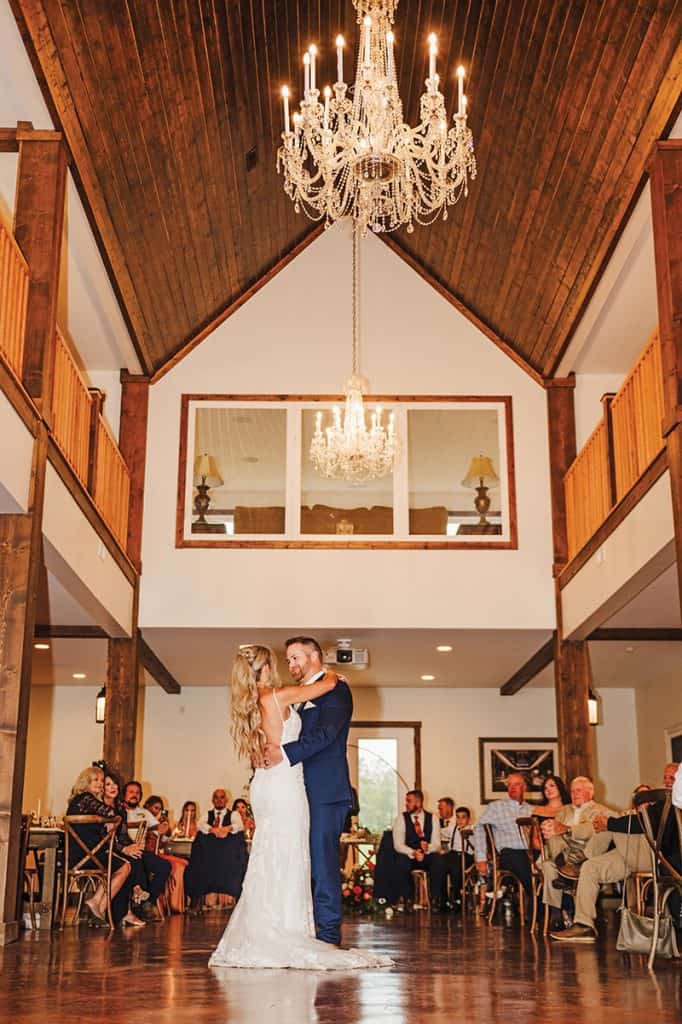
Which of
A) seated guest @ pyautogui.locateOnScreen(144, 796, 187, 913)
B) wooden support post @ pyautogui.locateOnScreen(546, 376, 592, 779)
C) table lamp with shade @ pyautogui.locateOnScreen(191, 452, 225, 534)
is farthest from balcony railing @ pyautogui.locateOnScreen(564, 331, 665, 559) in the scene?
seated guest @ pyautogui.locateOnScreen(144, 796, 187, 913)

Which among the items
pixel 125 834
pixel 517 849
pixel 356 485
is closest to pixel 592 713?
pixel 517 849

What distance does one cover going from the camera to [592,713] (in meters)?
11.1

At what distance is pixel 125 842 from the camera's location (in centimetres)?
859

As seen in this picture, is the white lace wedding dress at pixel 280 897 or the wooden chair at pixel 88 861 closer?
the white lace wedding dress at pixel 280 897

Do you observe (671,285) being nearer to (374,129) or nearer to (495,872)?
(374,129)

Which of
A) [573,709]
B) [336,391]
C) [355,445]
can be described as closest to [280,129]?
[336,391]

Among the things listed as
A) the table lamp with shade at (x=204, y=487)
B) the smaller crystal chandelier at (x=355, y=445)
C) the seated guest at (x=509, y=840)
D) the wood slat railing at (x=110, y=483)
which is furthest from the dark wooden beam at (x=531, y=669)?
the wood slat railing at (x=110, y=483)

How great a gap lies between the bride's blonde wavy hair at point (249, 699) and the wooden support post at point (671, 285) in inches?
118

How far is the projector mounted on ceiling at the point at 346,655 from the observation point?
38.7 feet

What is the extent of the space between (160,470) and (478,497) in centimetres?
334

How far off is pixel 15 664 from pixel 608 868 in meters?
3.91

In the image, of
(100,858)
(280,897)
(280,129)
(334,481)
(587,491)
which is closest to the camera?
(280,897)

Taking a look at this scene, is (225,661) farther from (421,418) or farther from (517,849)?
(517,849)

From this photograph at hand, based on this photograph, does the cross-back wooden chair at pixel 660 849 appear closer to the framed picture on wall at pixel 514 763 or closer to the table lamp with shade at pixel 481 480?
the table lamp with shade at pixel 481 480
